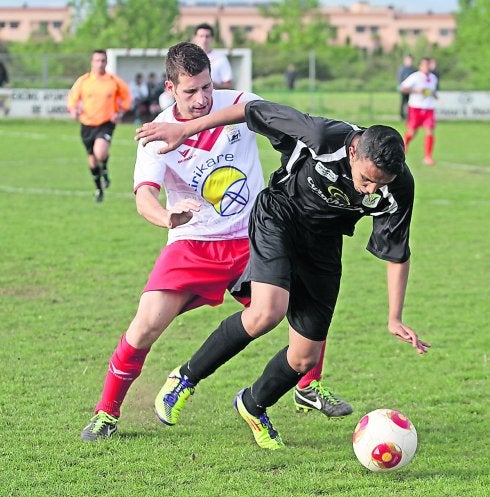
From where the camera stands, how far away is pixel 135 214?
13.5 meters

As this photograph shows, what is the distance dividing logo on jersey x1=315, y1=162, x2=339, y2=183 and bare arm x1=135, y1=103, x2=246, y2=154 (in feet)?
1.59

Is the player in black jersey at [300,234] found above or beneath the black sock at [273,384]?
above

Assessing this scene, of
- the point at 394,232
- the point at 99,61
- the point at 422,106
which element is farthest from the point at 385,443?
the point at 422,106

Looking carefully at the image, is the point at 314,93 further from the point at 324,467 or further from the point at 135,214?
the point at 324,467

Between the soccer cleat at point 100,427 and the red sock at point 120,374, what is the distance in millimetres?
35

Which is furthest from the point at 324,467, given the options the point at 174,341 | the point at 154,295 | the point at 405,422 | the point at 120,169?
the point at 120,169

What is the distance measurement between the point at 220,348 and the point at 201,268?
41 centimetres

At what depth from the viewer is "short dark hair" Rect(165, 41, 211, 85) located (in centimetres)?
505

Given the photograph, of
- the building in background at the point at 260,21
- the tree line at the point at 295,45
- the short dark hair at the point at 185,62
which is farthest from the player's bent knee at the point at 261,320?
the building in background at the point at 260,21

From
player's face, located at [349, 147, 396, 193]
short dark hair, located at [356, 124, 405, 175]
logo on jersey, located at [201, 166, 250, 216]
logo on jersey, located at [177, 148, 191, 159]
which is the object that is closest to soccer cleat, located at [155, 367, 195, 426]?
logo on jersey, located at [201, 166, 250, 216]

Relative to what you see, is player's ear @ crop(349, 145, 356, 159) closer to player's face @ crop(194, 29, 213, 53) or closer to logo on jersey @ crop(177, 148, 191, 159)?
logo on jersey @ crop(177, 148, 191, 159)

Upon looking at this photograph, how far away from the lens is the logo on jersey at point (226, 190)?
537 centimetres

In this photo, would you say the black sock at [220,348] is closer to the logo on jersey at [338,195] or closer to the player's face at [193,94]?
the logo on jersey at [338,195]

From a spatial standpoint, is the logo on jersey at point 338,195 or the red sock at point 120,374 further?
the red sock at point 120,374
